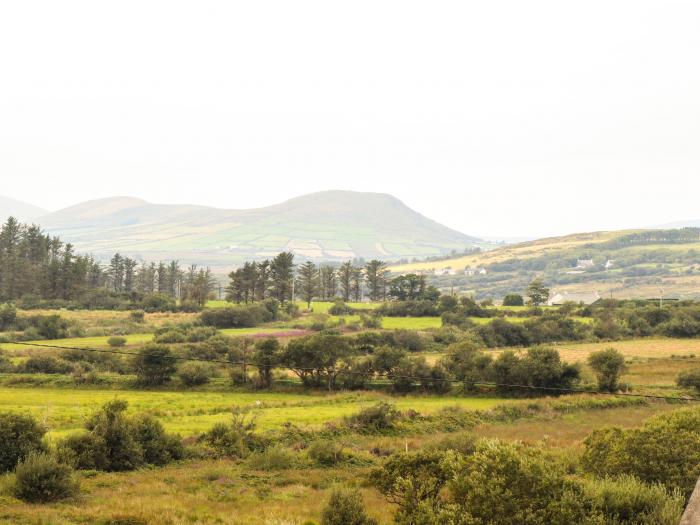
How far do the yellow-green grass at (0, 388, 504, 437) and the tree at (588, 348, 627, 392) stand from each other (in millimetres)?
8502

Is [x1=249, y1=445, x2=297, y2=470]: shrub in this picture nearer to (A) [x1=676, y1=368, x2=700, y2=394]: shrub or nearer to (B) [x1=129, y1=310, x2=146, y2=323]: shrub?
(A) [x1=676, y1=368, x2=700, y2=394]: shrub

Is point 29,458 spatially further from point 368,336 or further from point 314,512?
point 368,336

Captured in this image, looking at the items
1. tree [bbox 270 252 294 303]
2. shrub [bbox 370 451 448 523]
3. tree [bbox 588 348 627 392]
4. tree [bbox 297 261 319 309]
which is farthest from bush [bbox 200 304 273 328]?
shrub [bbox 370 451 448 523]

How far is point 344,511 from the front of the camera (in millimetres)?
15438

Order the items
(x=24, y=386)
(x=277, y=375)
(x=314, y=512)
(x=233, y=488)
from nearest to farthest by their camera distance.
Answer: (x=314, y=512) < (x=233, y=488) < (x=24, y=386) < (x=277, y=375)

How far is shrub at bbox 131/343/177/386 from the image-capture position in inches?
1837

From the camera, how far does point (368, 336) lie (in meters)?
58.9

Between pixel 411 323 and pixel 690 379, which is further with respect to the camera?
pixel 411 323

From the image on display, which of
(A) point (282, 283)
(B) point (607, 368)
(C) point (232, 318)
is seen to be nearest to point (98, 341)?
(C) point (232, 318)

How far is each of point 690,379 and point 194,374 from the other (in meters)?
38.6

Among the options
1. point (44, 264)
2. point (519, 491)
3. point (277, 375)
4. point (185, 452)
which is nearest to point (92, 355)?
point (277, 375)

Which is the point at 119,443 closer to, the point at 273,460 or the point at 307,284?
the point at 273,460

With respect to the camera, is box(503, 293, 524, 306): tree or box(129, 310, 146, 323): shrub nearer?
Answer: box(129, 310, 146, 323): shrub

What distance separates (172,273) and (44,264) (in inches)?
1222
